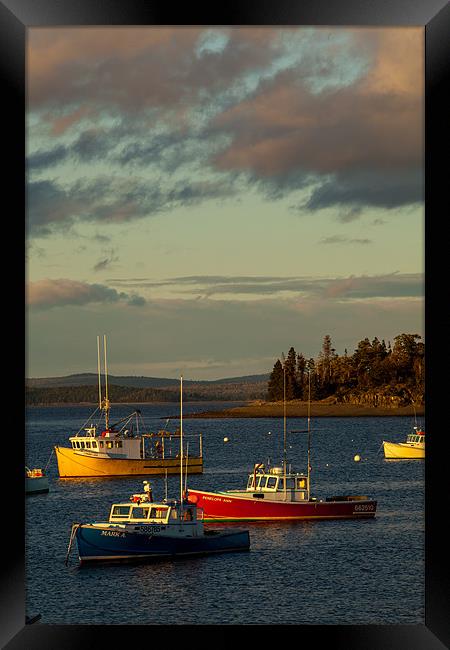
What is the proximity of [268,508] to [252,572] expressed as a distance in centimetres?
417

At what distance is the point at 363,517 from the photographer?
24922 mm

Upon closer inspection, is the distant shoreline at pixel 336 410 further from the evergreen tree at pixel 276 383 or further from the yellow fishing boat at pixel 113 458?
the yellow fishing boat at pixel 113 458

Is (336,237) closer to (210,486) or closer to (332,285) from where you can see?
(332,285)

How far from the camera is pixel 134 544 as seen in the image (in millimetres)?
18703

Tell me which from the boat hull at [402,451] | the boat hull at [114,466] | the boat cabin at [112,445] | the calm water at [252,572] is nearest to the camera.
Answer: the calm water at [252,572]

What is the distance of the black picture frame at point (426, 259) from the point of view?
Answer: 3.75 meters

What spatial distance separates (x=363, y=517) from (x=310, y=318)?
169ft

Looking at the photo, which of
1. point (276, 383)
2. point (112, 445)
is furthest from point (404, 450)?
point (276, 383)

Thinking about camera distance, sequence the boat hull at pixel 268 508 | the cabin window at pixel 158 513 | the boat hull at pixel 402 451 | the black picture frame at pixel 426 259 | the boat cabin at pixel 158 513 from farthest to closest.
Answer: the boat hull at pixel 402 451
the boat hull at pixel 268 508
the cabin window at pixel 158 513
the boat cabin at pixel 158 513
the black picture frame at pixel 426 259

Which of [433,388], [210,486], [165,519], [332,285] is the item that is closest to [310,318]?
[332,285]

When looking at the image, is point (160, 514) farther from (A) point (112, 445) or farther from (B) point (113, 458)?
(A) point (112, 445)

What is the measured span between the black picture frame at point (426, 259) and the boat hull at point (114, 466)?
1164 inches

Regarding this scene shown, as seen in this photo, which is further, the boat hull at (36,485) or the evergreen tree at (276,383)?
the evergreen tree at (276,383)

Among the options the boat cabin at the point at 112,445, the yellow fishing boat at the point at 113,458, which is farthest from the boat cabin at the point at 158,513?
the boat cabin at the point at 112,445
